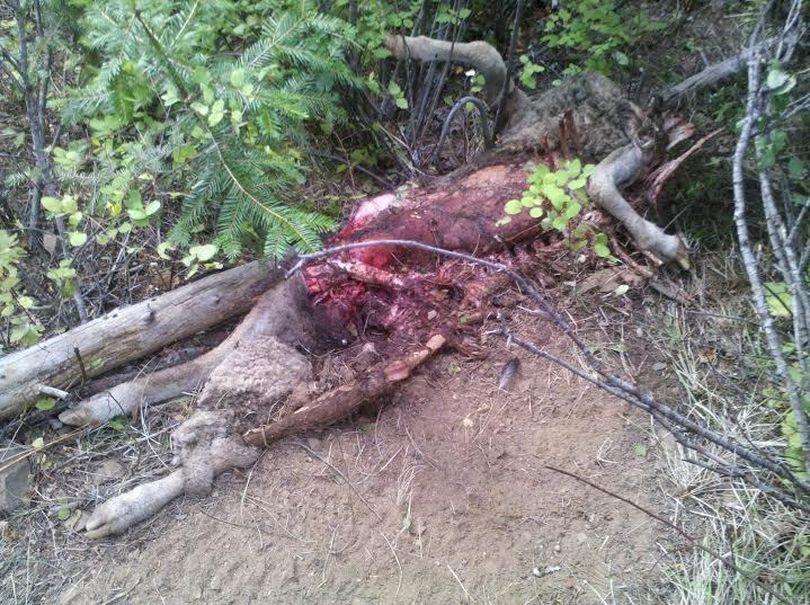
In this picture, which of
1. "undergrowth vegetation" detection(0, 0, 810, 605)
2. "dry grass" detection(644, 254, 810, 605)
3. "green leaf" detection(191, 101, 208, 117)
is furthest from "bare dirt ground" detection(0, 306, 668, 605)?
"green leaf" detection(191, 101, 208, 117)

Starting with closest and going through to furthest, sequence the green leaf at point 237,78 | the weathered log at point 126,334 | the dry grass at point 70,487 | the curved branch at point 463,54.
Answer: the green leaf at point 237,78 < the dry grass at point 70,487 < the weathered log at point 126,334 < the curved branch at point 463,54

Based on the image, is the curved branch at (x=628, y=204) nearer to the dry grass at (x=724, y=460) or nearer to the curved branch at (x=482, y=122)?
the dry grass at (x=724, y=460)

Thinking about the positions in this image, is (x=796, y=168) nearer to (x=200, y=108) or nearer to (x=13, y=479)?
(x=200, y=108)

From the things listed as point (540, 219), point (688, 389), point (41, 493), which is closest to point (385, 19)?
point (540, 219)

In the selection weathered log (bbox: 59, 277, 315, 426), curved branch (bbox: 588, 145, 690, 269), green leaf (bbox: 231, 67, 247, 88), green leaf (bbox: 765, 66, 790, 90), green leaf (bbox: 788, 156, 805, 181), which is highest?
green leaf (bbox: 231, 67, 247, 88)

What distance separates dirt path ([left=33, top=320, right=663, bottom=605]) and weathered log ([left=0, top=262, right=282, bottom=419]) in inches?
→ 23.9

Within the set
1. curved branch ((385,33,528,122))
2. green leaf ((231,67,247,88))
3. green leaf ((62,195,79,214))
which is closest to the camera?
green leaf ((231,67,247,88))

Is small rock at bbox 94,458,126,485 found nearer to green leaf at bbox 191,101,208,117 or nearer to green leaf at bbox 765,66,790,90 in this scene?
green leaf at bbox 191,101,208,117

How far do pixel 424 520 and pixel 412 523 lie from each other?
43 mm

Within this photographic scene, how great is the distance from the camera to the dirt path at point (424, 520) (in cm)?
196

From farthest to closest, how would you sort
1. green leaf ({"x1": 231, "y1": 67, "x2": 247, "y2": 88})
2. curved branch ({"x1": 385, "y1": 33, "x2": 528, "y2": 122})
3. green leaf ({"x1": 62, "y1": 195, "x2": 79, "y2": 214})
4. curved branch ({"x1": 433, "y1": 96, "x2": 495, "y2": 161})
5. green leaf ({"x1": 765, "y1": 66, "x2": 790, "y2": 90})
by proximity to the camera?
curved branch ({"x1": 385, "y1": 33, "x2": 528, "y2": 122}), curved branch ({"x1": 433, "y1": 96, "x2": 495, "y2": 161}), green leaf ({"x1": 62, "y1": 195, "x2": 79, "y2": 214}), green leaf ({"x1": 231, "y1": 67, "x2": 247, "y2": 88}), green leaf ({"x1": 765, "y1": 66, "x2": 790, "y2": 90})

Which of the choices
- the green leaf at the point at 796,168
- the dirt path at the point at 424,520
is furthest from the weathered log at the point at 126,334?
the green leaf at the point at 796,168

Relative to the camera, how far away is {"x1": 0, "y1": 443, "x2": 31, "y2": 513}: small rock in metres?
2.21

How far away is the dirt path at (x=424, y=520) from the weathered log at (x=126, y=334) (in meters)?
0.61
